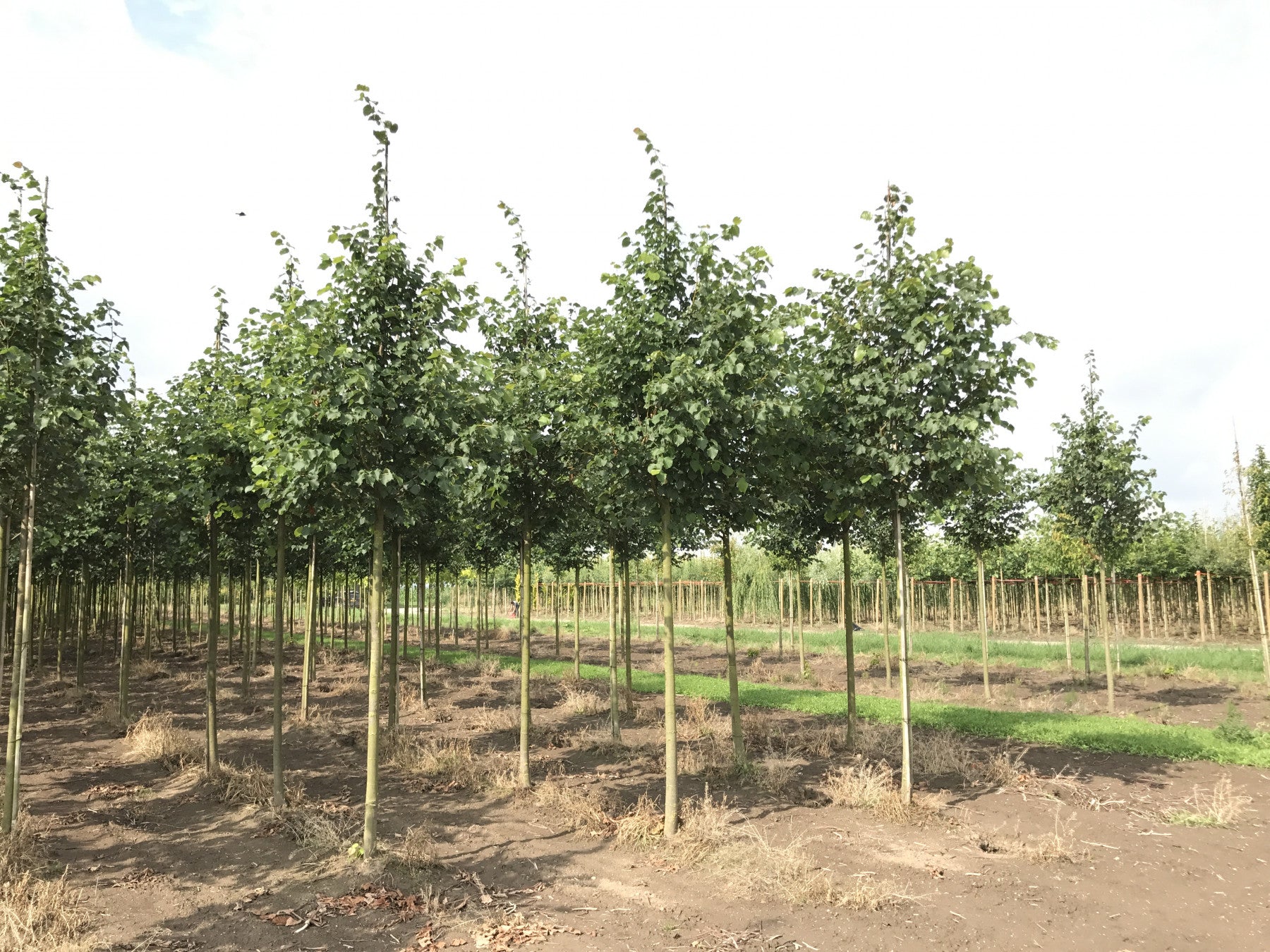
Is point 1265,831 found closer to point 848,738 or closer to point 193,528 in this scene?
point 848,738

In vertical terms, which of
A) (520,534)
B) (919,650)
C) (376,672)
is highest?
(520,534)

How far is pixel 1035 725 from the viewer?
12703 mm

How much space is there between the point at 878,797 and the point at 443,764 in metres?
5.51

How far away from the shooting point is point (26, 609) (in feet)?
23.0

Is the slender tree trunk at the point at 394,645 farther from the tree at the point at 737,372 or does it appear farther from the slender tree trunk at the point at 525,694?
the tree at the point at 737,372

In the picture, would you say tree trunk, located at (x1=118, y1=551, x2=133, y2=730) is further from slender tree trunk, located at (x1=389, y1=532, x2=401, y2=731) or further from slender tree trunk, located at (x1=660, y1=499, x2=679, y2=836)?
slender tree trunk, located at (x1=660, y1=499, x2=679, y2=836)

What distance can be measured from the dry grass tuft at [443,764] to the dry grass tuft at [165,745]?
8.91ft

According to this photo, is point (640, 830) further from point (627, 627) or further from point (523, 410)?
point (627, 627)

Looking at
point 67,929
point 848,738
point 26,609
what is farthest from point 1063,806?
point 26,609

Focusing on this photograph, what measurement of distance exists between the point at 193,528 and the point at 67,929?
19.0ft

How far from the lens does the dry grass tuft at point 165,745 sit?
1083 centimetres

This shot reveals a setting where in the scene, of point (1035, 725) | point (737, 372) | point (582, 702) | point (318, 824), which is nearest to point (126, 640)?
point (318, 824)

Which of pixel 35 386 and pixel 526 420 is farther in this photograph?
pixel 526 420

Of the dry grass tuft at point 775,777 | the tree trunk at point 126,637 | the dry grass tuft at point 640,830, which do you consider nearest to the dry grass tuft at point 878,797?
the dry grass tuft at point 775,777
